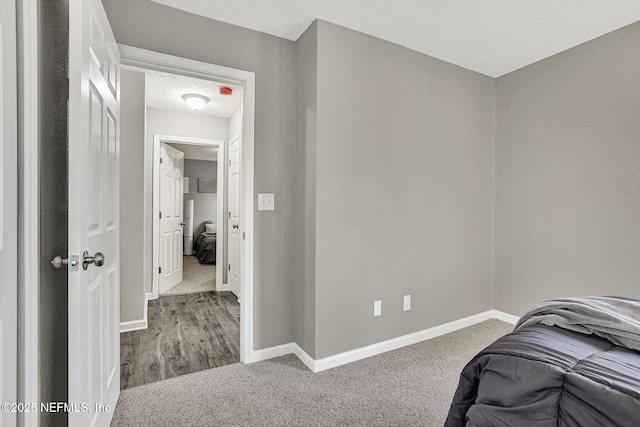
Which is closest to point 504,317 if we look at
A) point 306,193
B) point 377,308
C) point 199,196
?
point 377,308

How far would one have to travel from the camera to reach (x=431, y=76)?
2.88 meters

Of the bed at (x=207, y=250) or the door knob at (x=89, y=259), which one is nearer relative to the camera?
the door knob at (x=89, y=259)

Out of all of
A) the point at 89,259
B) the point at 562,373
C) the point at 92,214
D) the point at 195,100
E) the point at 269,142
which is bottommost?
the point at 562,373

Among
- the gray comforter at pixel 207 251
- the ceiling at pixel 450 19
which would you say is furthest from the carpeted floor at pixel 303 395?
the gray comforter at pixel 207 251

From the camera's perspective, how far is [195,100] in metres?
3.74

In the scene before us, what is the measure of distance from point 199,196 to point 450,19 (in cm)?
710

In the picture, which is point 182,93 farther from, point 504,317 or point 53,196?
point 504,317

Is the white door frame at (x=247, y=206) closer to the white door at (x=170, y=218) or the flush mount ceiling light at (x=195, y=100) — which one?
the flush mount ceiling light at (x=195, y=100)

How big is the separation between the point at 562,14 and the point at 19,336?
11.3 ft

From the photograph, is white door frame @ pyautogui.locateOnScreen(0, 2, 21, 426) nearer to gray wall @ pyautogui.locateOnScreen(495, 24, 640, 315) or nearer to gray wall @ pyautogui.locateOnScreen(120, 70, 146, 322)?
gray wall @ pyautogui.locateOnScreen(120, 70, 146, 322)

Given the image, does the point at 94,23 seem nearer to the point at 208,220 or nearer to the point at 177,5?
the point at 177,5

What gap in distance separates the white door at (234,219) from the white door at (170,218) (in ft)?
2.94

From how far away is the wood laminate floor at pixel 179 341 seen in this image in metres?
2.33

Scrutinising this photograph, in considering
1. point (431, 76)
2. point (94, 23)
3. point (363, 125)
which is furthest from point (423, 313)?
point (94, 23)
